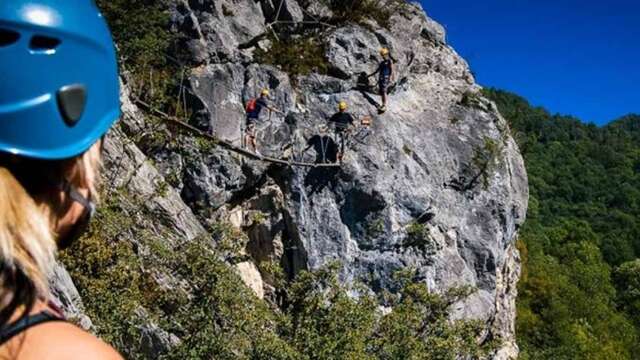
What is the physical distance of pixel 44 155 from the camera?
3.91ft

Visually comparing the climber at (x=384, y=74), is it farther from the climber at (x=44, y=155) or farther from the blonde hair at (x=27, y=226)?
the blonde hair at (x=27, y=226)

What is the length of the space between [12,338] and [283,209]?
66.9ft

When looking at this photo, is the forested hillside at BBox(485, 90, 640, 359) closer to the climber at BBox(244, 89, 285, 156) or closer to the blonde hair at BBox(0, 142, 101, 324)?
the climber at BBox(244, 89, 285, 156)

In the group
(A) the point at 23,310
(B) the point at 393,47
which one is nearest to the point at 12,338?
(A) the point at 23,310

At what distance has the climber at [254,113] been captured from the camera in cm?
1975

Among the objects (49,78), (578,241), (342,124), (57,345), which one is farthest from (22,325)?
(578,241)

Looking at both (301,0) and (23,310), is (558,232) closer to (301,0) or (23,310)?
(301,0)

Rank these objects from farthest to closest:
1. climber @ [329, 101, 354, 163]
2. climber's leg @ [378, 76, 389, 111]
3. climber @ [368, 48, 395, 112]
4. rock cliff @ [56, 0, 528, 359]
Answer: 1. climber's leg @ [378, 76, 389, 111]
2. climber @ [368, 48, 395, 112]
3. climber @ [329, 101, 354, 163]
4. rock cliff @ [56, 0, 528, 359]

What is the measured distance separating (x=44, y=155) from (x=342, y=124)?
20.7m

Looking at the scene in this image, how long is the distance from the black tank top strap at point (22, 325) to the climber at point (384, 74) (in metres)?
21.4

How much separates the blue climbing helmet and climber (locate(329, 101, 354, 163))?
66.1 feet

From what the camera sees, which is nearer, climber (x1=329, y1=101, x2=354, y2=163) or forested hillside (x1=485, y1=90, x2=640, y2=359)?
climber (x1=329, y1=101, x2=354, y2=163)

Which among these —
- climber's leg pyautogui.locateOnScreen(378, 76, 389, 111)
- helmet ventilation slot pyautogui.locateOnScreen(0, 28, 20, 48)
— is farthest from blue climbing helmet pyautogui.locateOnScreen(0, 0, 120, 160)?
climber's leg pyautogui.locateOnScreen(378, 76, 389, 111)

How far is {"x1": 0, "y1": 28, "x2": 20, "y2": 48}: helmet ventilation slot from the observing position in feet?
3.90
